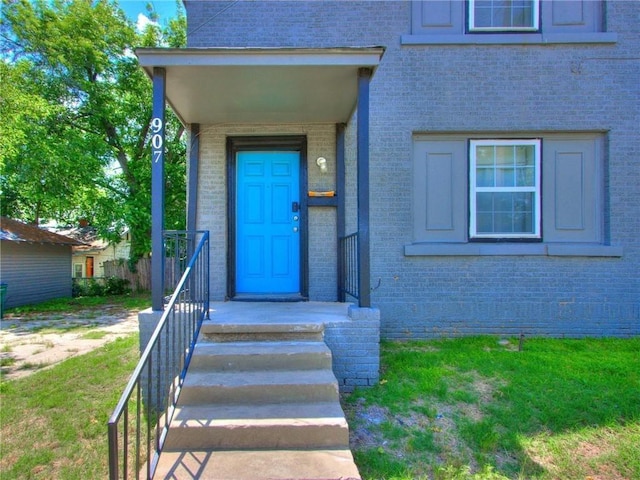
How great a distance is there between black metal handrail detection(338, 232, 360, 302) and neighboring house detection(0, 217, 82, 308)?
12157mm

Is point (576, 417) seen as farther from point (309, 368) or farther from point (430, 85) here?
point (430, 85)

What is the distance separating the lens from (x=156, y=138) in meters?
3.93

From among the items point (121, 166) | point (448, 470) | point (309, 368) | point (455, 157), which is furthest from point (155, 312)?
point (121, 166)

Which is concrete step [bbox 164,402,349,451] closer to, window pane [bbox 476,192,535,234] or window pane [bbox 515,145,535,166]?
window pane [bbox 476,192,535,234]

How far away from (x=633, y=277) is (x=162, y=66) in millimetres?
6164

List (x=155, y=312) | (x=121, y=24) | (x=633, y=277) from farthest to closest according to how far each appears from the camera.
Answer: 1. (x=121, y=24)
2. (x=633, y=277)
3. (x=155, y=312)

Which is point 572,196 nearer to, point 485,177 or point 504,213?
point 504,213

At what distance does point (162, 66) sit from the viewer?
153 inches

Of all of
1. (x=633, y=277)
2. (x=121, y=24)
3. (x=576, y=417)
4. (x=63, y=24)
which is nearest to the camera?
(x=576, y=417)

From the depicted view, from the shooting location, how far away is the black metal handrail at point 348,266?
184 inches

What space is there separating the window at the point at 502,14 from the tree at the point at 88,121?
40.0 feet

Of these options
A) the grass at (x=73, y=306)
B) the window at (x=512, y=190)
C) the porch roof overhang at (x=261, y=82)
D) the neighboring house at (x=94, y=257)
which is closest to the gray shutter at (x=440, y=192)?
the window at (x=512, y=190)

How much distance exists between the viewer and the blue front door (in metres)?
5.63

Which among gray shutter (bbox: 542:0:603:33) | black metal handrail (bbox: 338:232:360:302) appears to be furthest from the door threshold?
gray shutter (bbox: 542:0:603:33)
